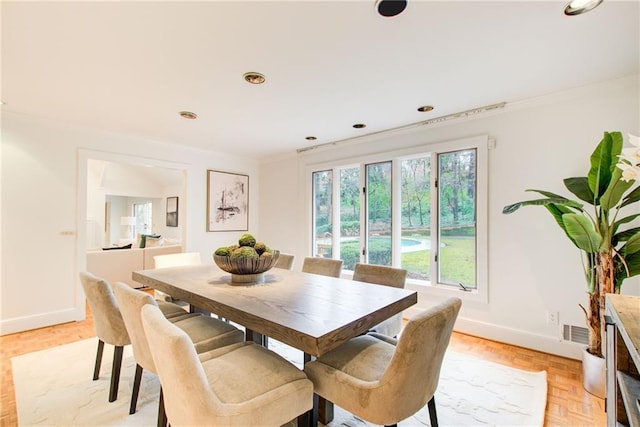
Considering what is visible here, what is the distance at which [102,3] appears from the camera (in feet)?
4.90

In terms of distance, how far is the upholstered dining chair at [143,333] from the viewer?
1.44m

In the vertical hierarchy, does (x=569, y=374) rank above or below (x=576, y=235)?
below

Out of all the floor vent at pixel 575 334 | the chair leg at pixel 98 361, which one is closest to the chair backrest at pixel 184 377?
the chair leg at pixel 98 361

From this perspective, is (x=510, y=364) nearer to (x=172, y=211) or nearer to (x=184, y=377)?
(x=184, y=377)

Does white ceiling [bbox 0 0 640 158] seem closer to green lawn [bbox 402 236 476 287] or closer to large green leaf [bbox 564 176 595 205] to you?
large green leaf [bbox 564 176 595 205]

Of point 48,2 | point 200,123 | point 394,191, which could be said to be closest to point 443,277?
point 394,191

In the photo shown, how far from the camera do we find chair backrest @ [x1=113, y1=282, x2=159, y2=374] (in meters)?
1.41

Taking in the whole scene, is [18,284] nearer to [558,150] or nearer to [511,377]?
[511,377]

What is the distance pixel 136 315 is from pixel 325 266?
1588mm

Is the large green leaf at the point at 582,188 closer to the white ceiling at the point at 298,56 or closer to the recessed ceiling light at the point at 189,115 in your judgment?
the white ceiling at the point at 298,56

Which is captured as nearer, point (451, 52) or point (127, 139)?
point (451, 52)

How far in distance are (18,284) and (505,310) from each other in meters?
5.11

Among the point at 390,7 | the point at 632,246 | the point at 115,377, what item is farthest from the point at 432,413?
the point at 390,7

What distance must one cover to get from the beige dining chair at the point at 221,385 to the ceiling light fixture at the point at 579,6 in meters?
2.30
